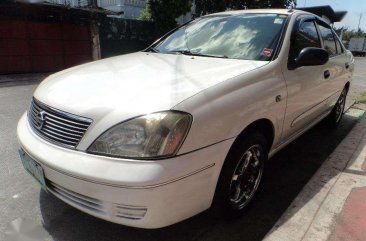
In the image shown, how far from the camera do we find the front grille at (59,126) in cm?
211

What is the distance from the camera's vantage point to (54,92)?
8.13 feet

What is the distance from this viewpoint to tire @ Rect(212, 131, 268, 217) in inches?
92.9

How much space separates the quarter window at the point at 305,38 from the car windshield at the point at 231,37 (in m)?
0.20

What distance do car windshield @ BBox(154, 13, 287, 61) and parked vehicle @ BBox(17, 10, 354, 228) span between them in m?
0.02

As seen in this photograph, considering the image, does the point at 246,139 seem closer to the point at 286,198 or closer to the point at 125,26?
the point at 286,198

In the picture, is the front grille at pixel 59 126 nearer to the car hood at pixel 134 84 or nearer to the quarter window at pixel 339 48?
the car hood at pixel 134 84

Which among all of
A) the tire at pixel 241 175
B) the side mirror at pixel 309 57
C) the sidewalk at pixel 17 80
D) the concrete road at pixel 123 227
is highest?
the side mirror at pixel 309 57

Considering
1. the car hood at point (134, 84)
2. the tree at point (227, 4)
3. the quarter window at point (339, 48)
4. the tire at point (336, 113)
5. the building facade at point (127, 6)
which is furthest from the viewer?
the building facade at point (127, 6)

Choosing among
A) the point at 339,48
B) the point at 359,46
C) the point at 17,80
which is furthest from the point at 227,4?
the point at 359,46

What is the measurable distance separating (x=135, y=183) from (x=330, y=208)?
1.67 meters

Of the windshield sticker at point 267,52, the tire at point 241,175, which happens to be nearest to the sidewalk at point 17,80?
the windshield sticker at point 267,52

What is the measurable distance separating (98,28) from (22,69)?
4457mm

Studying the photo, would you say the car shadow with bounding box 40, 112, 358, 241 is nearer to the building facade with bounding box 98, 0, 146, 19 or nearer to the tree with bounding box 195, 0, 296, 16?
the tree with bounding box 195, 0, 296, 16

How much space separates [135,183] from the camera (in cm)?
189
